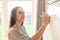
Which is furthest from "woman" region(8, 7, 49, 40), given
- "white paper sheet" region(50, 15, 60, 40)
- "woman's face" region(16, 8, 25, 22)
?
"white paper sheet" region(50, 15, 60, 40)

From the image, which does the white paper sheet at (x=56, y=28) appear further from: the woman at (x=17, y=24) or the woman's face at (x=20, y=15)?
the woman's face at (x=20, y=15)

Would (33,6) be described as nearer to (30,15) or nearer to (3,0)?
(30,15)

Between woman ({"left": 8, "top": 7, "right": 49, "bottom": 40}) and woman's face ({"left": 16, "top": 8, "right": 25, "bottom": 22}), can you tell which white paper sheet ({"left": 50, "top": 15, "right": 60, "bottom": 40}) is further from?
woman's face ({"left": 16, "top": 8, "right": 25, "bottom": 22})

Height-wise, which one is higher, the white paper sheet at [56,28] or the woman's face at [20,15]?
the woman's face at [20,15]

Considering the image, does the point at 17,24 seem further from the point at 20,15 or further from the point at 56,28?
the point at 56,28

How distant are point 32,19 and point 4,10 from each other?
0.62 m

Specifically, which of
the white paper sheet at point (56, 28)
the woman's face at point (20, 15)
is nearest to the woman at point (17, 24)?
the woman's face at point (20, 15)

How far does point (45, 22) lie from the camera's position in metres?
1.61

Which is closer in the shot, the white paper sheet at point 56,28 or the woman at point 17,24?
the white paper sheet at point 56,28

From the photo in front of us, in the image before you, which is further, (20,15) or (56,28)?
(20,15)

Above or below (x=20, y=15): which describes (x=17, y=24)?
below

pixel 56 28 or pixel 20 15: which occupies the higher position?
pixel 20 15

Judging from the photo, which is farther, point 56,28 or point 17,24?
point 17,24

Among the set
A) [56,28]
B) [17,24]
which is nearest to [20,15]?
[17,24]
